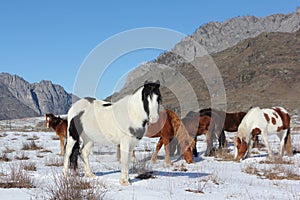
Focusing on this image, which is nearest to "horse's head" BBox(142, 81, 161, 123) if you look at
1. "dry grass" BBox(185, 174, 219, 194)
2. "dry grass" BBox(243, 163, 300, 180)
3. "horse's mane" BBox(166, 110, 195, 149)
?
"dry grass" BBox(185, 174, 219, 194)

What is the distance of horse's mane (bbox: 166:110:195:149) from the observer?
1104cm

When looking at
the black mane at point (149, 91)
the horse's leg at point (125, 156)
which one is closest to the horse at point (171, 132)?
the horse's leg at point (125, 156)

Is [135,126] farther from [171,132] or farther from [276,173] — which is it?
[171,132]

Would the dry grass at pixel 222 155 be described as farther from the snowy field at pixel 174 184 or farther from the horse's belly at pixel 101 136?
the horse's belly at pixel 101 136

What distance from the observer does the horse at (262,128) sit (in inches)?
461

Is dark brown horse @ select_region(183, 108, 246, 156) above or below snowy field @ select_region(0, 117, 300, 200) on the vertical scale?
above

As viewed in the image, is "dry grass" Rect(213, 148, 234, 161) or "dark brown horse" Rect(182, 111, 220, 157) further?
"dark brown horse" Rect(182, 111, 220, 157)

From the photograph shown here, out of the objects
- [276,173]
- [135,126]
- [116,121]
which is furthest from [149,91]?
[276,173]

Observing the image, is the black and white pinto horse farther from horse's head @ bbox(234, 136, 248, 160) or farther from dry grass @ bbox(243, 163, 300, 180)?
horse's head @ bbox(234, 136, 248, 160)

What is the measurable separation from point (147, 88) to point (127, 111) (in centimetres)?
75

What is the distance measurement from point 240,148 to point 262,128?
1.27 metres

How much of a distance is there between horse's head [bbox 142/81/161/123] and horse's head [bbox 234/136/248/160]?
247 inches

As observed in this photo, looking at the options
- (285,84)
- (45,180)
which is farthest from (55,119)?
(285,84)

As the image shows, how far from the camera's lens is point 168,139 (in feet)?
36.3
